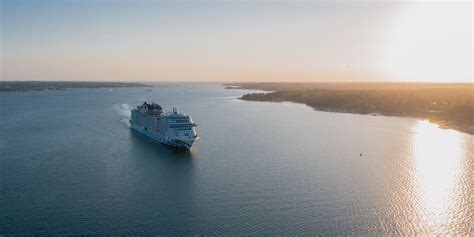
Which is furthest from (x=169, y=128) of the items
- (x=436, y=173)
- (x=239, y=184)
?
(x=436, y=173)

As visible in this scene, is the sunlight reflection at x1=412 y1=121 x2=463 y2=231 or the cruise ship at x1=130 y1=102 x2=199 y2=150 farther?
the cruise ship at x1=130 y1=102 x2=199 y2=150

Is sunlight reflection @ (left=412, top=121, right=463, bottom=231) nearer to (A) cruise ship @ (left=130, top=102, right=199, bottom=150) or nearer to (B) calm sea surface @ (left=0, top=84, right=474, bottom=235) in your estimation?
(B) calm sea surface @ (left=0, top=84, right=474, bottom=235)

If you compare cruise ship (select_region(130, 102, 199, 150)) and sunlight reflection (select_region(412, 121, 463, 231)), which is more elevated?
cruise ship (select_region(130, 102, 199, 150))

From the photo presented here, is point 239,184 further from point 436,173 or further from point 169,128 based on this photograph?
point 436,173

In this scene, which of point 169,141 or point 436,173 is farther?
point 169,141

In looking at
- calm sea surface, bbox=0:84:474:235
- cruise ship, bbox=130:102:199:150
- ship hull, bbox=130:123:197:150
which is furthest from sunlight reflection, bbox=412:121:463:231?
cruise ship, bbox=130:102:199:150

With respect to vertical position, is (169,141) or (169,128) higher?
(169,128)

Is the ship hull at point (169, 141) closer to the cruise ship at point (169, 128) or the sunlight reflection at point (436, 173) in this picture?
the cruise ship at point (169, 128)
